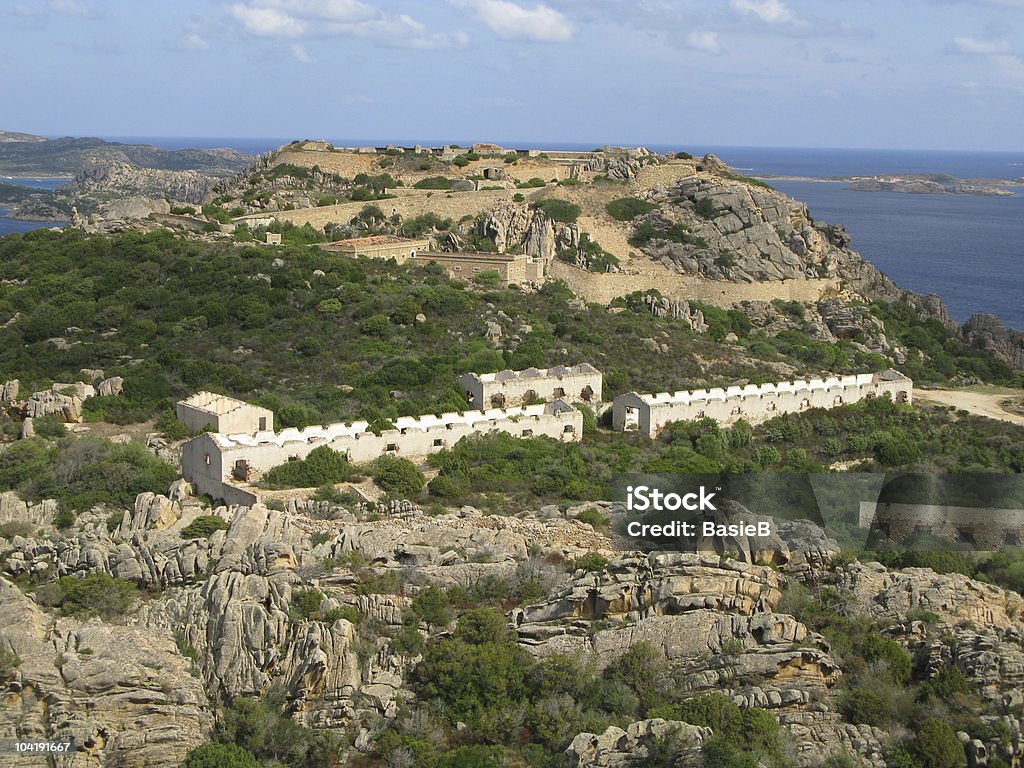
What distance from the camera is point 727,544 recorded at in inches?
551

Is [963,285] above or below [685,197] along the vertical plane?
below

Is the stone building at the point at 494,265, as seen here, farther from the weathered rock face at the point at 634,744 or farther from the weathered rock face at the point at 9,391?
the weathered rock face at the point at 634,744

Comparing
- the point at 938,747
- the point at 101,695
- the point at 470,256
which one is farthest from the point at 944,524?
the point at 470,256

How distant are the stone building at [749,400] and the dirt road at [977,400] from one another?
1812 mm

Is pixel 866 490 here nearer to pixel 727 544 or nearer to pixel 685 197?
pixel 727 544

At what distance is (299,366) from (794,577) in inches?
633

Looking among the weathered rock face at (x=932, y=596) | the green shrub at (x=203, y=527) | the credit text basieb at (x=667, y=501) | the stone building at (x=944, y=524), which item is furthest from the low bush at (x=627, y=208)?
the weathered rock face at (x=932, y=596)

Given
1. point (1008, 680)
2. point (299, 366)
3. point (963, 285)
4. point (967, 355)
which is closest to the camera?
point (1008, 680)

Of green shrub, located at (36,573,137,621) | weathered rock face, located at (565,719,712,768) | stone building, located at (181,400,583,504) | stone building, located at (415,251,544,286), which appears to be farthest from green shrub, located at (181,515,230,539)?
stone building, located at (415,251,544,286)

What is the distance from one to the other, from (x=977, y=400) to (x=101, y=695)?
26619 millimetres

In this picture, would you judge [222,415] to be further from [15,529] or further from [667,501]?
[667,501]

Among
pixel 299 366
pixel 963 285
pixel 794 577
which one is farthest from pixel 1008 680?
pixel 963 285

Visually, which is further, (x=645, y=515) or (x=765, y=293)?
(x=765, y=293)

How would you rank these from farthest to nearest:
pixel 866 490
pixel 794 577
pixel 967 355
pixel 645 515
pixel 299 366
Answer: pixel 967 355 → pixel 299 366 → pixel 866 490 → pixel 645 515 → pixel 794 577
